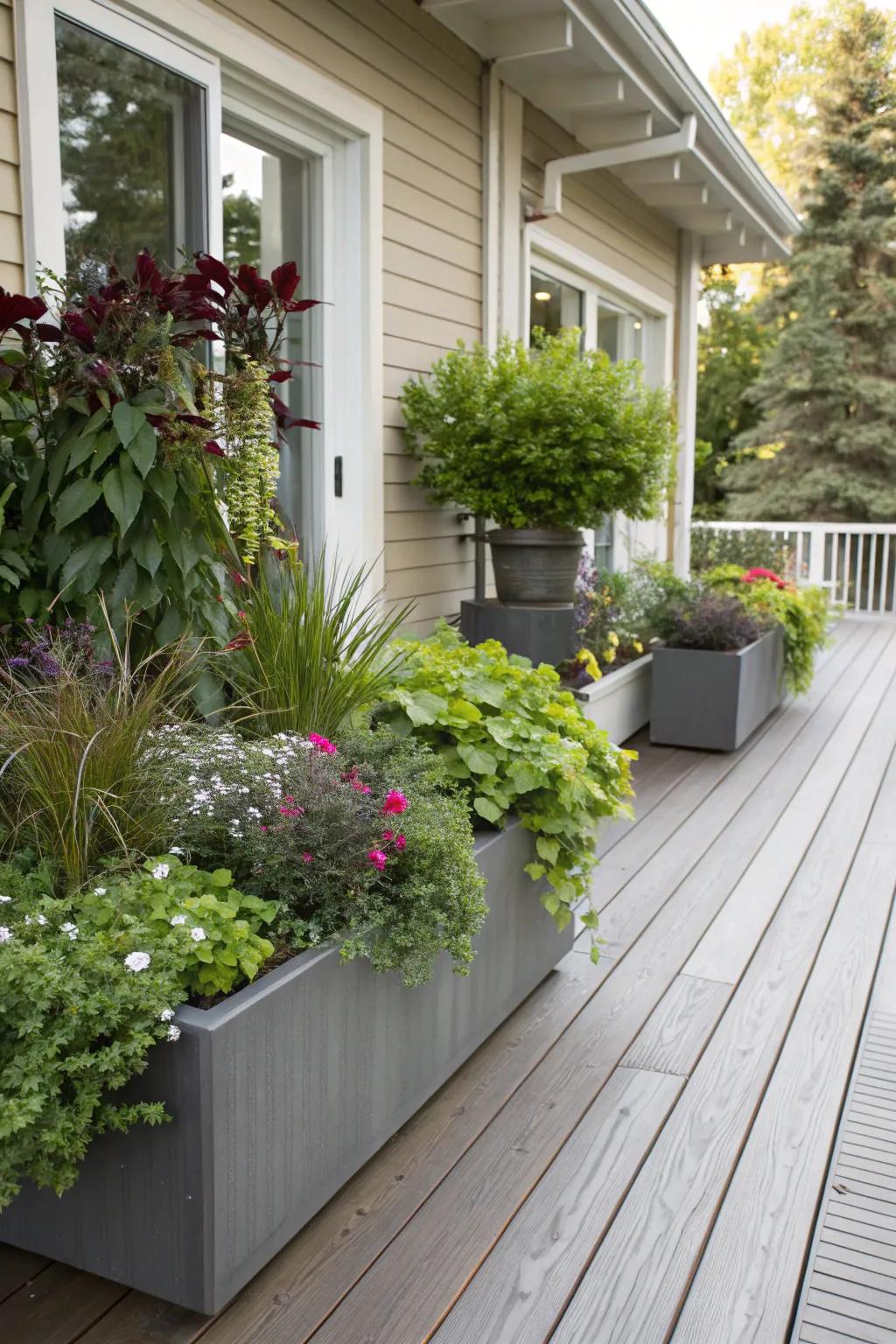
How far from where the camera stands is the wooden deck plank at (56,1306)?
160 centimetres

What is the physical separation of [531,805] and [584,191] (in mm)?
4467

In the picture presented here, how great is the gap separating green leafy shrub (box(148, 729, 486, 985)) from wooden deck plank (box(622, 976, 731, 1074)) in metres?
0.67

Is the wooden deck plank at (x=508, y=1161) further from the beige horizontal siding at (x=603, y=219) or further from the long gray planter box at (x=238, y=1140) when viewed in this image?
the beige horizontal siding at (x=603, y=219)

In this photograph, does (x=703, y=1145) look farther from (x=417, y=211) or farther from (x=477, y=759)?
(x=417, y=211)

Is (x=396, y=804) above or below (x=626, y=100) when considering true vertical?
below

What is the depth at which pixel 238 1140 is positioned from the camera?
62.5 inches

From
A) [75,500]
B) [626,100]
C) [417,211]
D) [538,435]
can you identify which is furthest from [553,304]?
[75,500]

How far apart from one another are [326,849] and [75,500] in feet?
2.88

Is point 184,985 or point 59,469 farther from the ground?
point 59,469

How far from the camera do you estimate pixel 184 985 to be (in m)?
1.63

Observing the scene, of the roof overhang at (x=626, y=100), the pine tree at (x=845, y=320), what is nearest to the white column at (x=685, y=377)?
the roof overhang at (x=626, y=100)

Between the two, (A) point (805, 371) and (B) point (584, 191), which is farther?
(A) point (805, 371)

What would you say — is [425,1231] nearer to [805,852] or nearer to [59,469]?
[59,469]

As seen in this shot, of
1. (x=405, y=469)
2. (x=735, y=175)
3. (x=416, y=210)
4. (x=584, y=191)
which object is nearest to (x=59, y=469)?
(x=405, y=469)
